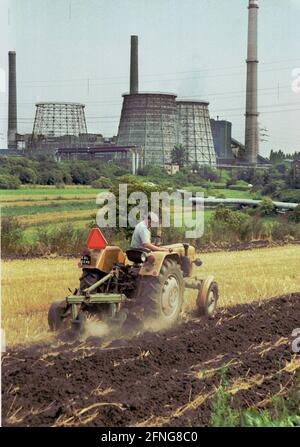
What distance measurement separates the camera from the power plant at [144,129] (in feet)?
23.5

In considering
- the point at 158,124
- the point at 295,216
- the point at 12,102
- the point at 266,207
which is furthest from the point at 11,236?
the point at 295,216

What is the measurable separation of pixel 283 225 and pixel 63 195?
3006 millimetres

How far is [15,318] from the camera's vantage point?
6473mm

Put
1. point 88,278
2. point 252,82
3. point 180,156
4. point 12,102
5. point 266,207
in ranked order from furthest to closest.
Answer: point 266,207 < point 252,82 < point 180,156 < point 88,278 < point 12,102

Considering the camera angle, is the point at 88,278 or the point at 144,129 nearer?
the point at 88,278

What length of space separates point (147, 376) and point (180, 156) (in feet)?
7.26

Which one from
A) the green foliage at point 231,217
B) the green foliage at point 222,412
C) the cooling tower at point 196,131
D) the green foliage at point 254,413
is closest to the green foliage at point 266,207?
the green foliage at point 231,217

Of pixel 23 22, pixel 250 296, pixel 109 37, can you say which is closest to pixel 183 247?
pixel 250 296

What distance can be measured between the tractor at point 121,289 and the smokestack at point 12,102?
3.31 feet

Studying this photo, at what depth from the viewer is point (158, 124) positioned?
751cm

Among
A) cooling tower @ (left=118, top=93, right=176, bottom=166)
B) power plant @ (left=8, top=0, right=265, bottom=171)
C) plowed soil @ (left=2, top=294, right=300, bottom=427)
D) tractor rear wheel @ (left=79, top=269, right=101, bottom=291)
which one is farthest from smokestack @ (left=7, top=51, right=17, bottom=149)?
plowed soil @ (left=2, top=294, right=300, bottom=427)

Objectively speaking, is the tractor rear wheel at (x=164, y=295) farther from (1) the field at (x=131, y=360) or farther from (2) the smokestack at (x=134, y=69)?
(2) the smokestack at (x=134, y=69)

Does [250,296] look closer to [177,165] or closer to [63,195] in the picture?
[177,165]

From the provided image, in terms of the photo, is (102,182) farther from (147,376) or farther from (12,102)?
(147,376)
